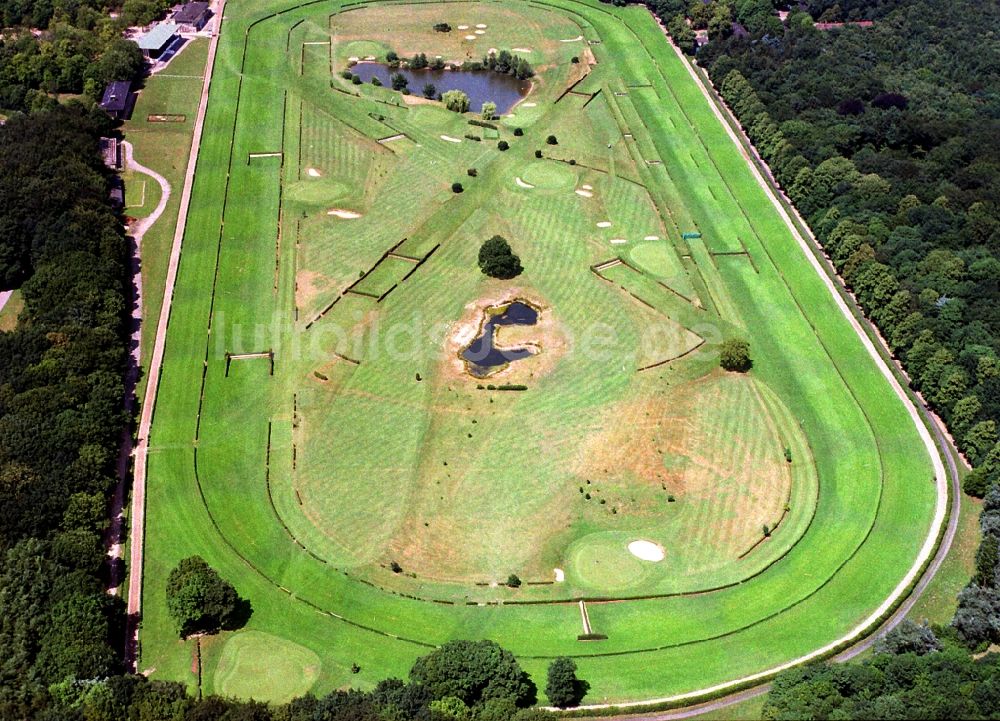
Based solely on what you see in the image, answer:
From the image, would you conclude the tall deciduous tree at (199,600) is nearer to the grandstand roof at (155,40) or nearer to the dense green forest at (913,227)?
the dense green forest at (913,227)

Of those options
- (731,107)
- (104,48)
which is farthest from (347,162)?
(731,107)

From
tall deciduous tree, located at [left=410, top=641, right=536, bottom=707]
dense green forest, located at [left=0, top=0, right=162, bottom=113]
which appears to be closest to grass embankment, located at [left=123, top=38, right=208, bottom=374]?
dense green forest, located at [left=0, top=0, right=162, bottom=113]

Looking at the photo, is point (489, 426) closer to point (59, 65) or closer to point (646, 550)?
point (646, 550)

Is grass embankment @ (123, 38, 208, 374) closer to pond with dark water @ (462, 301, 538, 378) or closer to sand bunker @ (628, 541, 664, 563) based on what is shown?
pond with dark water @ (462, 301, 538, 378)

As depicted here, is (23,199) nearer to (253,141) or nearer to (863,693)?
(253,141)

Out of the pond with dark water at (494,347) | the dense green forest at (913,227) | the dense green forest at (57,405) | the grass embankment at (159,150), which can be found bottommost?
the grass embankment at (159,150)

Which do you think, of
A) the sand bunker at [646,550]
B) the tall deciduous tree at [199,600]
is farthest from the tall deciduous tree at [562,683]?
the tall deciduous tree at [199,600]
